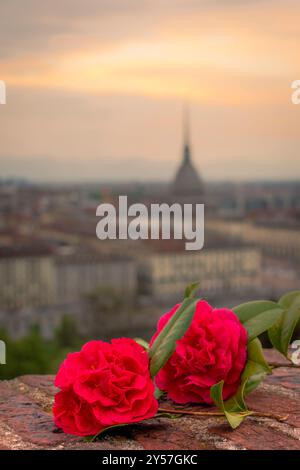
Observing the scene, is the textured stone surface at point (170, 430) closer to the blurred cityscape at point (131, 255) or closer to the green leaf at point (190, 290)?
the green leaf at point (190, 290)

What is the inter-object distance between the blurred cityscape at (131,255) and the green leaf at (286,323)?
1985 cm

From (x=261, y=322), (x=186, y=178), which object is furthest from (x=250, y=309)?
(x=186, y=178)

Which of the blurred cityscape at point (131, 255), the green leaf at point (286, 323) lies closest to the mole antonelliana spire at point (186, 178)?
the blurred cityscape at point (131, 255)

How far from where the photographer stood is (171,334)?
1.73 feet

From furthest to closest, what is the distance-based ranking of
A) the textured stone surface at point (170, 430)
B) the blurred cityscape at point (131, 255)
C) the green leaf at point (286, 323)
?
the blurred cityscape at point (131, 255) < the green leaf at point (286, 323) < the textured stone surface at point (170, 430)

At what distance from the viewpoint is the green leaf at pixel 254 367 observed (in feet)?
1.82

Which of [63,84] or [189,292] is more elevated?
[63,84]

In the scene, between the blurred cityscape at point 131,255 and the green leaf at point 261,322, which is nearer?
the green leaf at point 261,322

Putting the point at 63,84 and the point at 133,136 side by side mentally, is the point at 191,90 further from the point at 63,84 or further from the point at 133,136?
the point at 63,84

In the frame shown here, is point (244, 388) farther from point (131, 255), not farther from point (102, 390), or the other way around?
point (131, 255)

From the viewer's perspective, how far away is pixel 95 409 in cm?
50

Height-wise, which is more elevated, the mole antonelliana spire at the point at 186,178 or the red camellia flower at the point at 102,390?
the mole antonelliana spire at the point at 186,178

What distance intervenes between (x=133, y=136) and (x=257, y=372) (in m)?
25.4
